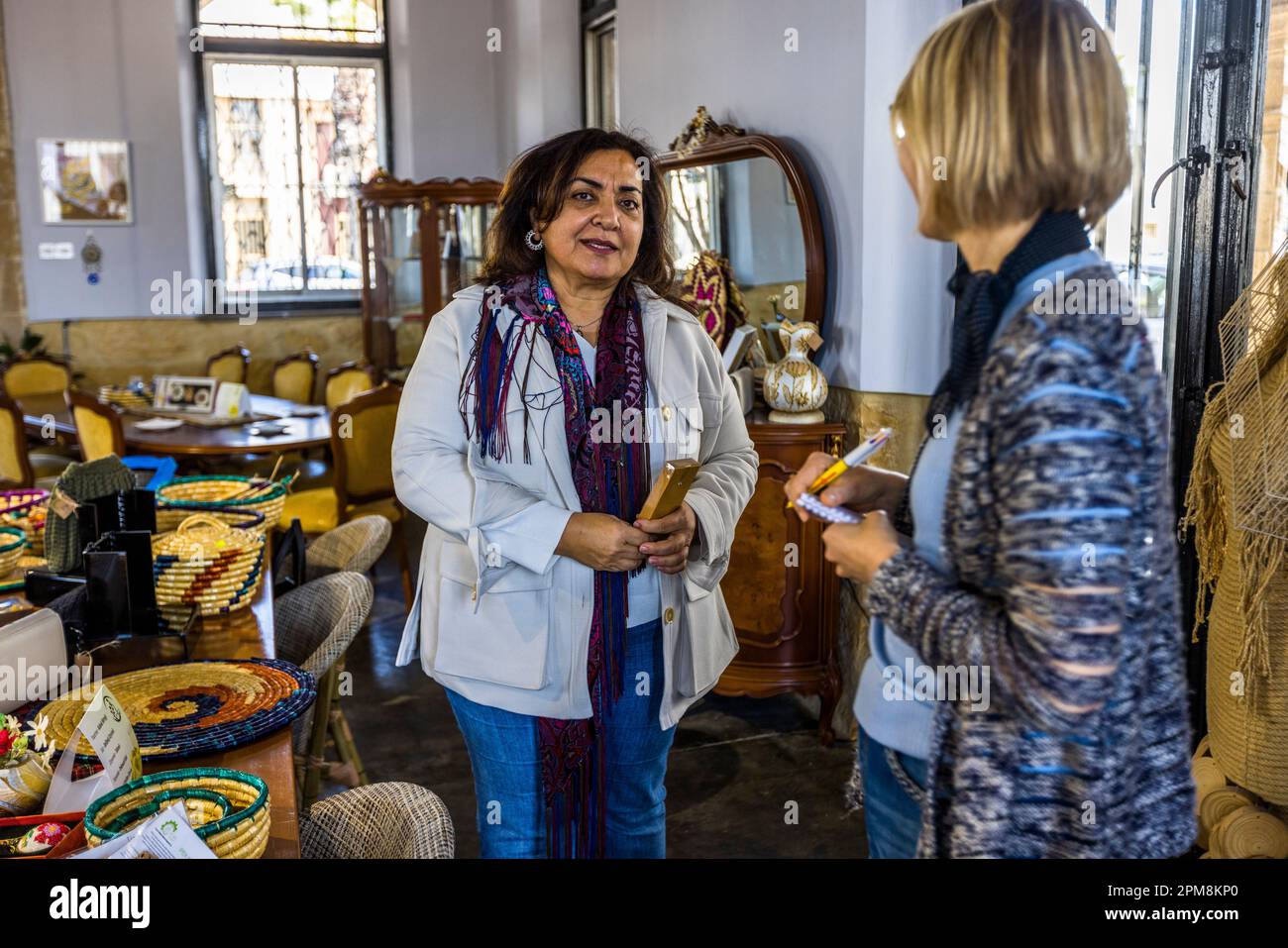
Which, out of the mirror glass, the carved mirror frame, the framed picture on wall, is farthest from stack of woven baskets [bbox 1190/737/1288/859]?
the framed picture on wall

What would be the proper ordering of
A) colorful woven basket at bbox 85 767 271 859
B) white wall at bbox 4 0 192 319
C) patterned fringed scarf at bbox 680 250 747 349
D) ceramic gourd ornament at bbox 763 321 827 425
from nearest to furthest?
colorful woven basket at bbox 85 767 271 859, ceramic gourd ornament at bbox 763 321 827 425, patterned fringed scarf at bbox 680 250 747 349, white wall at bbox 4 0 192 319

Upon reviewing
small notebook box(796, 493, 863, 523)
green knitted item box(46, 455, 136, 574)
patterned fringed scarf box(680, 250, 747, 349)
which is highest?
patterned fringed scarf box(680, 250, 747, 349)

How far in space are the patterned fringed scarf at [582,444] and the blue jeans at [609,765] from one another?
0.03m

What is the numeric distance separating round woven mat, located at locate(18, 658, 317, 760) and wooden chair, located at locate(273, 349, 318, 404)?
17.8 ft

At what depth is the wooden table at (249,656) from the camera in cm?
144

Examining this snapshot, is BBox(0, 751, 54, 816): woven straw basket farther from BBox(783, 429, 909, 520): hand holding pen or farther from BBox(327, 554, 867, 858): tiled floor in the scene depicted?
BBox(327, 554, 867, 858): tiled floor

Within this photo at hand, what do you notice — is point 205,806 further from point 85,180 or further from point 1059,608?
point 85,180

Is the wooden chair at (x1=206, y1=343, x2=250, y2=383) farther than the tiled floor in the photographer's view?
Yes

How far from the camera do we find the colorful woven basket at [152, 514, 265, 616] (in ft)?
7.22

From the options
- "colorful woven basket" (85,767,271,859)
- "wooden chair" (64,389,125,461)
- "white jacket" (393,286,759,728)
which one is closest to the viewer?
"colorful woven basket" (85,767,271,859)

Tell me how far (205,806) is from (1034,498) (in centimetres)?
101

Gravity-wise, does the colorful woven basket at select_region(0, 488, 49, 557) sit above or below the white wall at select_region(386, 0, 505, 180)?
below
